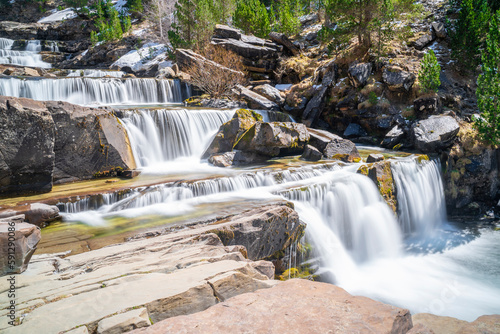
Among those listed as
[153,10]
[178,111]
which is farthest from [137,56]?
[178,111]

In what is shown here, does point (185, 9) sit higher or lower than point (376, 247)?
higher

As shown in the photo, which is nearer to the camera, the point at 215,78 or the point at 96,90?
the point at 96,90

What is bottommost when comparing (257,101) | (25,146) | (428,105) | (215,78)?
(25,146)

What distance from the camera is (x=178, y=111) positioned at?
12594mm

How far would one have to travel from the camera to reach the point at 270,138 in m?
10.6

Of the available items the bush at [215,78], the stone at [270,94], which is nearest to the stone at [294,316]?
the stone at [270,94]

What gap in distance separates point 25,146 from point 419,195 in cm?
1230

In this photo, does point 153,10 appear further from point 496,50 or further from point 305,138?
point 496,50

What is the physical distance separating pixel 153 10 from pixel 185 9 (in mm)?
12717

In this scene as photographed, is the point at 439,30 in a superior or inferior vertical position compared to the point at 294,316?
superior

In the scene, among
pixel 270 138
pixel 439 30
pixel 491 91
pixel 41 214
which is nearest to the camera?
pixel 41 214

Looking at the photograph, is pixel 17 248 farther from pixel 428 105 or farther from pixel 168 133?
pixel 428 105

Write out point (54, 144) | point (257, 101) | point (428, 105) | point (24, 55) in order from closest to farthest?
point (54, 144)
point (428, 105)
point (257, 101)
point (24, 55)

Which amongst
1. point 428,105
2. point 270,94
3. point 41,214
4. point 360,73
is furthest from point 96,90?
point 428,105
